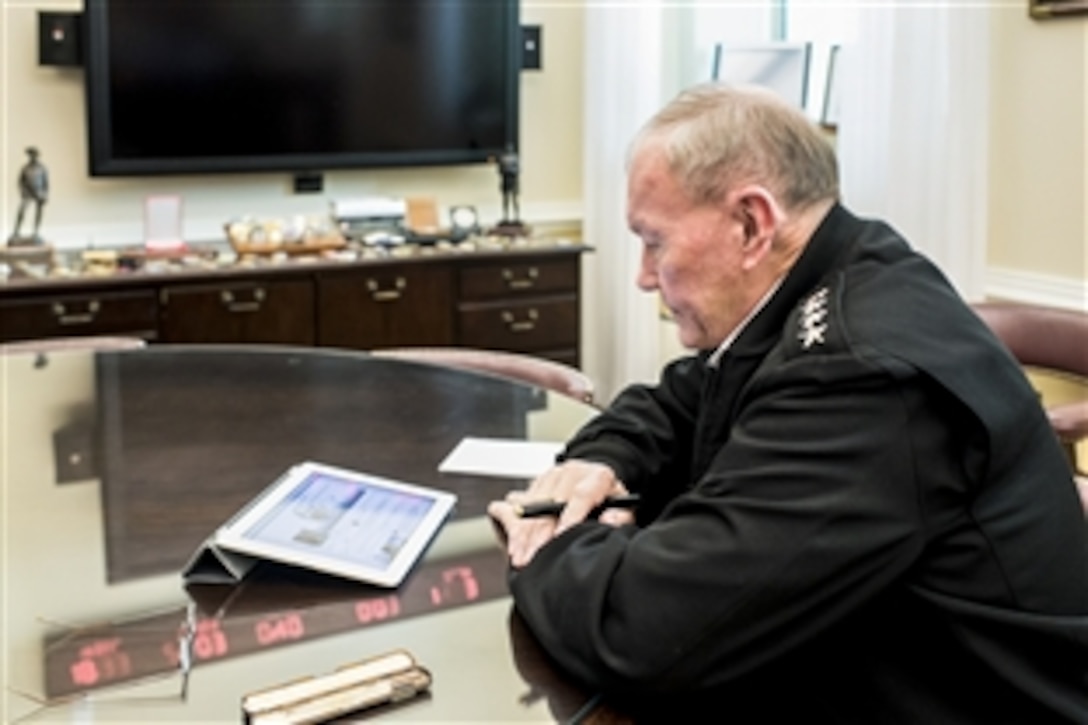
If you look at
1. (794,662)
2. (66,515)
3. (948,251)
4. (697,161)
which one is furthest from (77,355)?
(948,251)

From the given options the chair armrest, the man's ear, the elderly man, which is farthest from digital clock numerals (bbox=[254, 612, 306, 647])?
the chair armrest

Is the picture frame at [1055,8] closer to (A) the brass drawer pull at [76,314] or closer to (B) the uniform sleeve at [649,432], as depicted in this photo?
(B) the uniform sleeve at [649,432]

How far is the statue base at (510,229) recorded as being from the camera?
14.6ft

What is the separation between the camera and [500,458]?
1.82 metres

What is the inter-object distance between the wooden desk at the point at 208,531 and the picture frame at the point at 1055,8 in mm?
1814

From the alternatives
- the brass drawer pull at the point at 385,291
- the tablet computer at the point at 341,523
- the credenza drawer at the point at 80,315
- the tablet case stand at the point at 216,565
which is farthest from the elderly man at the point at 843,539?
the brass drawer pull at the point at 385,291

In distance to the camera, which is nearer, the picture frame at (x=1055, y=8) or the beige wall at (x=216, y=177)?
the picture frame at (x=1055, y=8)

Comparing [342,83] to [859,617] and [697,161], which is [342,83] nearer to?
[697,161]

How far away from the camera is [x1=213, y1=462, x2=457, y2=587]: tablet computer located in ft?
4.58

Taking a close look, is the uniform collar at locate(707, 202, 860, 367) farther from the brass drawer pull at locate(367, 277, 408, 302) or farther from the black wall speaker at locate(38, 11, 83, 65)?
the black wall speaker at locate(38, 11, 83, 65)

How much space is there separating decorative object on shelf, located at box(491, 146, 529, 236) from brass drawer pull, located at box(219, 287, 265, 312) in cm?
97

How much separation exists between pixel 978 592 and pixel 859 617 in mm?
109

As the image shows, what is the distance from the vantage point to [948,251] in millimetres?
3355

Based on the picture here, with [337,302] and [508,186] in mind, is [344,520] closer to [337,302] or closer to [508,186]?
[337,302]
